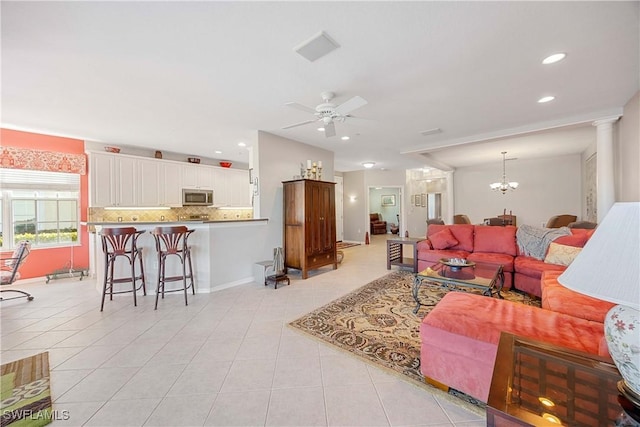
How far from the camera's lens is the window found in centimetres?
415

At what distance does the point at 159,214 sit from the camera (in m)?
5.87

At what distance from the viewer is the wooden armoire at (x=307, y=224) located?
441 centimetres

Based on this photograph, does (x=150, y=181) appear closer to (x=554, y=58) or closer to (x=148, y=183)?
(x=148, y=183)

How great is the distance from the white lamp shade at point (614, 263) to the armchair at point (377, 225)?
10.5m

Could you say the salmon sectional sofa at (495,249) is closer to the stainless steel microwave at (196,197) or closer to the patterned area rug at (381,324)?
the patterned area rug at (381,324)

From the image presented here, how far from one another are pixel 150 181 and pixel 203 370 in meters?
4.85

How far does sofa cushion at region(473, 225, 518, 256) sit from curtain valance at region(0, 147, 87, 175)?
292 inches

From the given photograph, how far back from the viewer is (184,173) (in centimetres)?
593

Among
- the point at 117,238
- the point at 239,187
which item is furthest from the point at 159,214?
the point at 117,238

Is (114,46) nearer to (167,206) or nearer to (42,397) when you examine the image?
(42,397)

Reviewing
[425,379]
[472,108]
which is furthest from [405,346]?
[472,108]

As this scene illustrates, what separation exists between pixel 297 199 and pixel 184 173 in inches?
128

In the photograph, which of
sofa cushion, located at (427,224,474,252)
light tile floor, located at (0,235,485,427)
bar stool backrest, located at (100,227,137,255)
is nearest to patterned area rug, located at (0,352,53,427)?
light tile floor, located at (0,235,485,427)

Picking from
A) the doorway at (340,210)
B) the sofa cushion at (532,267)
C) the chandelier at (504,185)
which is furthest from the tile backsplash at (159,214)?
the chandelier at (504,185)
